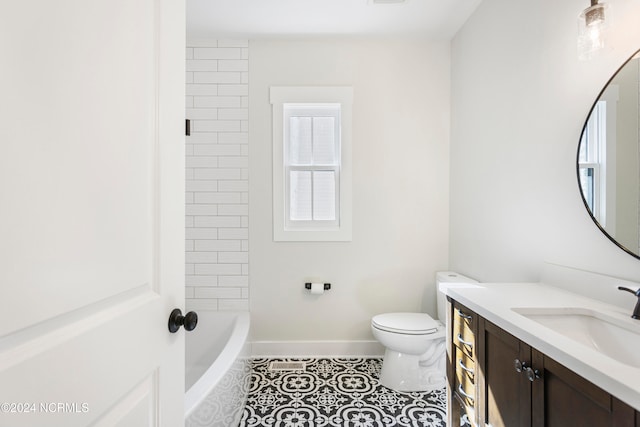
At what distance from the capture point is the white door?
0.45 metres

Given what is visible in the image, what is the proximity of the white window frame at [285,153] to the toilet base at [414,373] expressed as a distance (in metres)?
0.97

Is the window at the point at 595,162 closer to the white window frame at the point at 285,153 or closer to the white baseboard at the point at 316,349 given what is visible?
the white window frame at the point at 285,153

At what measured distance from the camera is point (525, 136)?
1.70 m

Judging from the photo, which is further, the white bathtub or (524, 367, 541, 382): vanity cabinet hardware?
the white bathtub

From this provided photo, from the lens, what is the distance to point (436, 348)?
220 cm

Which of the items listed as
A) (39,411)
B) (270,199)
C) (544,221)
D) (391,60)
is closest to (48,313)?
→ (39,411)

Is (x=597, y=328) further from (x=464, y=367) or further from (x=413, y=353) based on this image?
(x=413, y=353)

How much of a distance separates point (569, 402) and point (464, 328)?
1.88ft

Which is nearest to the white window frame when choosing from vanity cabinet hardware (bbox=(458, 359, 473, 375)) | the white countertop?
the white countertop

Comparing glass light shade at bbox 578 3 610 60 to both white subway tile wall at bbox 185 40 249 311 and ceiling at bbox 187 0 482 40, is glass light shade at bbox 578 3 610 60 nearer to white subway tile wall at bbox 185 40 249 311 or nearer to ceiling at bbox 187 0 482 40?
ceiling at bbox 187 0 482 40

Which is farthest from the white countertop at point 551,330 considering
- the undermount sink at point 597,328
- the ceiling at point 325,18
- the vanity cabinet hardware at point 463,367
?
the ceiling at point 325,18

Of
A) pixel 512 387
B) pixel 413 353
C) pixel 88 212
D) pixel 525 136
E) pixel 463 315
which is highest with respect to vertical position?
pixel 525 136

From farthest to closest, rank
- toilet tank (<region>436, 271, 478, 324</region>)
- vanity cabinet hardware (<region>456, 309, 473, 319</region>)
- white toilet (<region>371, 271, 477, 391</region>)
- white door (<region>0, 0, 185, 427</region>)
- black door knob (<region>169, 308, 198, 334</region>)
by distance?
toilet tank (<region>436, 271, 478, 324</region>) < white toilet (<region>371, 271, 477, 391</region>) < vanity cabinet hardware (<region>456, 309, 473, 319</region>) < black door knob (<region>169, 308, 198, 334</region>) < white door (<region>0, 0, 185, 427</region>)

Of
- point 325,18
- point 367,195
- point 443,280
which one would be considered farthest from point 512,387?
point 325,18
